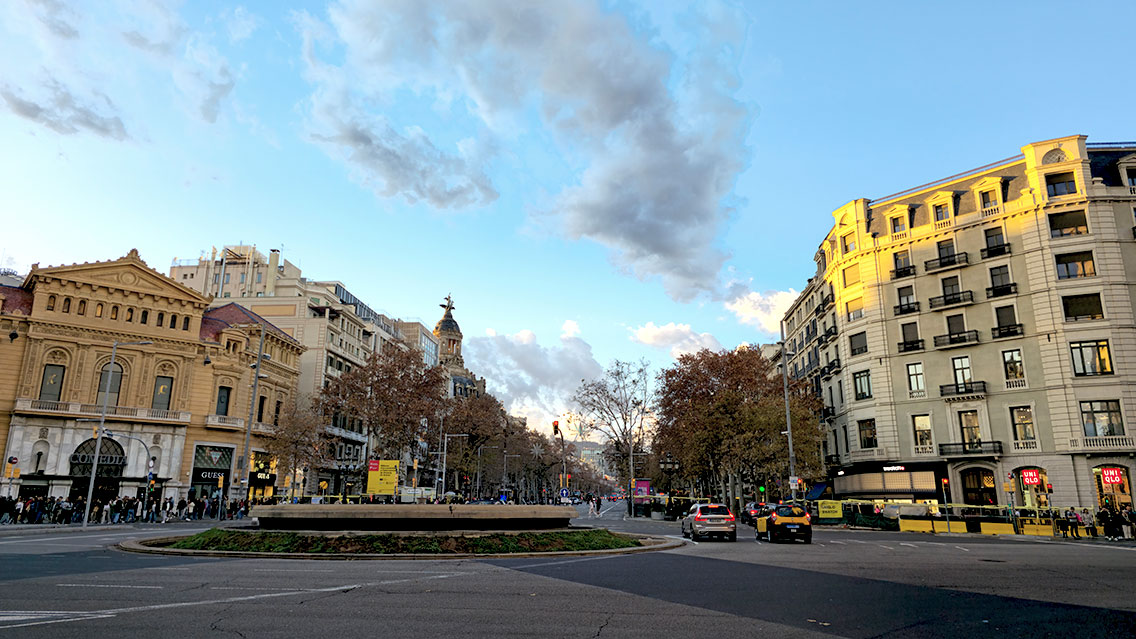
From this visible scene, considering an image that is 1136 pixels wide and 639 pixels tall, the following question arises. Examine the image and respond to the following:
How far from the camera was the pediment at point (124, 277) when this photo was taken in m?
48.5

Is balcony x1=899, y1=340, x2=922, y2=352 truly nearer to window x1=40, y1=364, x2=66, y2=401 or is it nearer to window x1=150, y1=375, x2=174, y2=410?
window x1=150, y1=375, x2=174, y2=410

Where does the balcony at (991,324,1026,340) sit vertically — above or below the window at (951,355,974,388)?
above

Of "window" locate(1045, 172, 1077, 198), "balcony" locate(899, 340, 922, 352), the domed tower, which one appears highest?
the domed tower

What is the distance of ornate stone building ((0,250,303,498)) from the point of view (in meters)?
46.8

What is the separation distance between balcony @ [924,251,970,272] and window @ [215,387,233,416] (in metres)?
58.1

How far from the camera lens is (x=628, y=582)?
43.6ft

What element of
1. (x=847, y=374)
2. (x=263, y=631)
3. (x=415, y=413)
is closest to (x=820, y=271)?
(x=847, y=374)

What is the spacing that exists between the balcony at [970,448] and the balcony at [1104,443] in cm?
418

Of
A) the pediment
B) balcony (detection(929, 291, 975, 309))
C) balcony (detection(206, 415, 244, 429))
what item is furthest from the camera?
balcony (detection(206, 415, 244, 429))

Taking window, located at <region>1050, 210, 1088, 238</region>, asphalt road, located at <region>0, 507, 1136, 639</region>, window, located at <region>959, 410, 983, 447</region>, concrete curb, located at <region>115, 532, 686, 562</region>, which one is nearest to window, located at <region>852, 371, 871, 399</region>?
window, located at <region>959, 410, 983, 447</region>

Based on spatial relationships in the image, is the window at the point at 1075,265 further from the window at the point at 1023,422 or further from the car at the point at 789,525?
the car at the point at 789,525

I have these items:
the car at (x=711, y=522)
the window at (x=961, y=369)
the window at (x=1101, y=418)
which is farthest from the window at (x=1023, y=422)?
the car at (x=711, y=522)

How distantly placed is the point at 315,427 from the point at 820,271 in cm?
4855

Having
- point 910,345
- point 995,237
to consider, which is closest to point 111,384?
point 910,345
